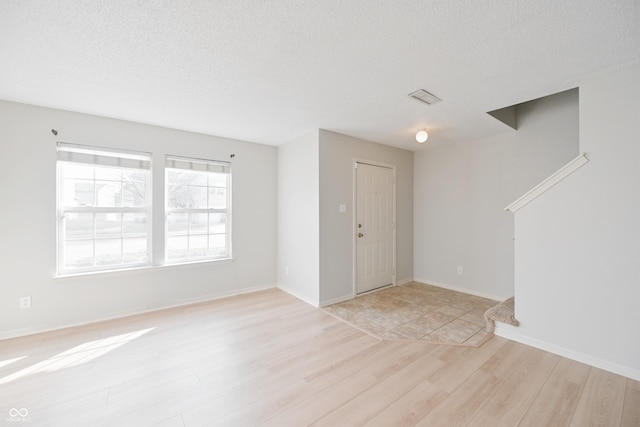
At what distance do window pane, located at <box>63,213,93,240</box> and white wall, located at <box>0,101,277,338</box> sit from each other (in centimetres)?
13

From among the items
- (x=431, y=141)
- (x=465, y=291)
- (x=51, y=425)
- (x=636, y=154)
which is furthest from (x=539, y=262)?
(x=51, y=425)

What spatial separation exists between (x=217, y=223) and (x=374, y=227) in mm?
2506

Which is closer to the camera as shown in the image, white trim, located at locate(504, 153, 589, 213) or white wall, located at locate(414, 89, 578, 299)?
white trim, located at locate(504, 153, 589, 213)

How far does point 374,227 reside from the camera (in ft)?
13.5

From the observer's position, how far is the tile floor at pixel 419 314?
2643 millimetres

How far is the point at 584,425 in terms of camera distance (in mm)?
1518

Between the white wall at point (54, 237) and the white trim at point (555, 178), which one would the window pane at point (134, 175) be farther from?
the white trim at point (555, 178)

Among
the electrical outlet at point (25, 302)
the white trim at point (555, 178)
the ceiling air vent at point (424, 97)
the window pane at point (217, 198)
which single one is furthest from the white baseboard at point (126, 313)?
the white trim at point (555, 178)

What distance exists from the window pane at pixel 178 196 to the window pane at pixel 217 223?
1.37 feet

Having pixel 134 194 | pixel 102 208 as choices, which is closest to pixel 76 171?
pixel 102 208

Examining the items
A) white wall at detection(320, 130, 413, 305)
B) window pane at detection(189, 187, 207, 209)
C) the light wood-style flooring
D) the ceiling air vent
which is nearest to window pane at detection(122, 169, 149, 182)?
window pane at detection(189, 187, 207, 209)

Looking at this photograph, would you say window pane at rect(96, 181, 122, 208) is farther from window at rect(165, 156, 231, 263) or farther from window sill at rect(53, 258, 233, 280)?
window sill at rect(53, 258, 233, 280)

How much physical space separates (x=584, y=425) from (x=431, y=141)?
3523 millimetres

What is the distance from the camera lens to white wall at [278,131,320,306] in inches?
140
